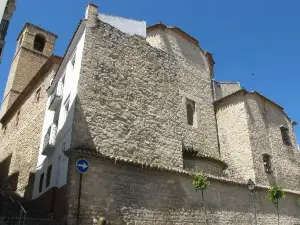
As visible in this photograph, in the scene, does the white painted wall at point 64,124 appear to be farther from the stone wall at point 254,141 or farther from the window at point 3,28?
the stone wall at point 254,141

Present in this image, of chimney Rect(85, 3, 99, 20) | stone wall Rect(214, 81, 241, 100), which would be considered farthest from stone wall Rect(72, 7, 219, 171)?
stone wall Rect(214, 81, 241, 100)

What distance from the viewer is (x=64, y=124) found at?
11.6 m

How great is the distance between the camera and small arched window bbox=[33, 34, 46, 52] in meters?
29.2

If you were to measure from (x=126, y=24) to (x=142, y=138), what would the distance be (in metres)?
5.47

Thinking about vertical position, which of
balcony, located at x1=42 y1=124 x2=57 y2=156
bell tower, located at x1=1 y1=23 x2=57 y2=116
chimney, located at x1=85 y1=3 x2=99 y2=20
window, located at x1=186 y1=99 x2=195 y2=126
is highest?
bell tower, located at x1=1 y1=23 x2=57 y2=116

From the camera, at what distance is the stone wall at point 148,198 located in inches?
365

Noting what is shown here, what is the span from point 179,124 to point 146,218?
489 cm

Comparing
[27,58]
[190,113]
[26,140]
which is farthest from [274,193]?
[27,58]

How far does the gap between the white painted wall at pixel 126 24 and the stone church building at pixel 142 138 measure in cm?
6

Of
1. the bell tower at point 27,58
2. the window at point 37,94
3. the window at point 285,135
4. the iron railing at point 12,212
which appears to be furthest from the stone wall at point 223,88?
the bell tower at point 27,58

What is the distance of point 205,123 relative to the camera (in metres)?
17.4

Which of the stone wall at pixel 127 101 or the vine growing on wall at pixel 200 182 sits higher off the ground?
the stone wall at pixel 127 101

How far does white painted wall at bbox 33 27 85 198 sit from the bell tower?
13239 millimetres

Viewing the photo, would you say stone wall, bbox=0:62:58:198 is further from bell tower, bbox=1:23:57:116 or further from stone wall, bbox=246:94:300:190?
stone wall, bbox=246:94:300:190
